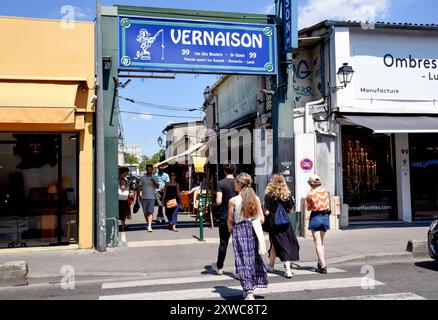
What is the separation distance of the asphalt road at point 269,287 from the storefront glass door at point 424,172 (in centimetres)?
640

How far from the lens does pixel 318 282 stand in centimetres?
705

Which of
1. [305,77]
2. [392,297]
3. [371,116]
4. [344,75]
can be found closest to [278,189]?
[392,297]

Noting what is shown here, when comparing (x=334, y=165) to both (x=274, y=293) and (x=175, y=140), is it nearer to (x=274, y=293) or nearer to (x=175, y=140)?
(x=274, y=293)

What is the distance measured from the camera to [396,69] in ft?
44.2

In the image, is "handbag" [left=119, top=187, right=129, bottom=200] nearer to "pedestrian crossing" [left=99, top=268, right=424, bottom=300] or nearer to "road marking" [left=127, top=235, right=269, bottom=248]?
"road marking" [left=127, top=235, right=269, bottom=248]

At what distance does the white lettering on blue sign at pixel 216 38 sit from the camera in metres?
11.4

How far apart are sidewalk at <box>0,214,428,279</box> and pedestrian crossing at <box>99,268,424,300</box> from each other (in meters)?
0.71

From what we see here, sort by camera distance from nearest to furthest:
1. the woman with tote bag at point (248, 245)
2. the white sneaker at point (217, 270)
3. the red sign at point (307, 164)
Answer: the woman with tote bag at point (248, 245) → the white sneaker at point (217, 270) → the red sign at point (307, 164)

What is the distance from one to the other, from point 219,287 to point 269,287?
0.75 metres

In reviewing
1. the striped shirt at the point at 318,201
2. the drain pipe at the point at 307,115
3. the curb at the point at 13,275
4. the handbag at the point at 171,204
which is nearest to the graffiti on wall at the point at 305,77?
the drain pipe at the point at 307,115

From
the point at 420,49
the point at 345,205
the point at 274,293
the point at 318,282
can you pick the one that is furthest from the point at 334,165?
the point at 274,293

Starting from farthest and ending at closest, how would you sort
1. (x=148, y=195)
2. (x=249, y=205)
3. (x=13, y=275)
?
(x=148, y=195)
(x=13, y=275)
(x=249, y=205)

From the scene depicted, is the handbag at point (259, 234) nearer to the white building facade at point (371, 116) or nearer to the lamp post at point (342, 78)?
the white building facade at point (371, 116)

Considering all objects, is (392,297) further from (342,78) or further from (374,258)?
(342,78)
